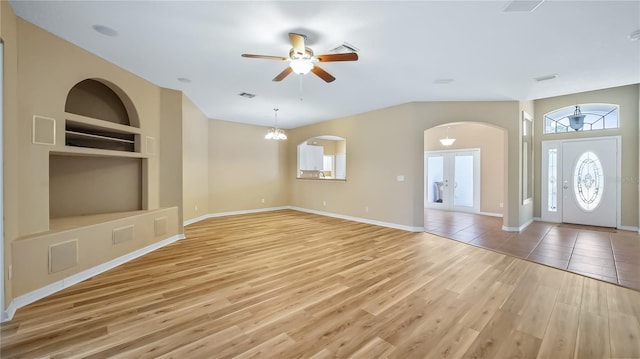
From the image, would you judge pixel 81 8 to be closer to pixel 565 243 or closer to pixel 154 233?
pixel 154 233

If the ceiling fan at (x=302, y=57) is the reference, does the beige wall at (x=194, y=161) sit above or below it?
below

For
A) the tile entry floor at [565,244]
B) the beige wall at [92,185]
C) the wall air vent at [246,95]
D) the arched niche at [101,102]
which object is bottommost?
the tile entry floor at [565,244]

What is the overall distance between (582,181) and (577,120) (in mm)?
1496

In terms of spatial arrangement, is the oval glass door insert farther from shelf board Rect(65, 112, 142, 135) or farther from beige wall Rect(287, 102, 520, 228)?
shelf board Rect(65, 112, 142, 135)

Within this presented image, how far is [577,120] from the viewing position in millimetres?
6199

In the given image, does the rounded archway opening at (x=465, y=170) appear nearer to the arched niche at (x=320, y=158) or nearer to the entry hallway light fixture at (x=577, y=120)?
the entry hallway light fixture at (x=577, y=120)

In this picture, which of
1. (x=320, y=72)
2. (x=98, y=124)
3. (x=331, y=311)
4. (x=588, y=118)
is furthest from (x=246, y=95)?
(x=588, y=118)

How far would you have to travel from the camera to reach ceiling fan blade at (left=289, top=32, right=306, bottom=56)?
2629 millimetres

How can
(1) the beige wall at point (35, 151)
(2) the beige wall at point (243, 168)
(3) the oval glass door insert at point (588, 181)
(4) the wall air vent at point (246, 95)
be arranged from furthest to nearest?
(2) the beige wall at point (243, 168), (3) the oval glass door insert at point (588, 181), (4) the wall air vent at point (246, 95), (1) the beige wall at point (35, 151)

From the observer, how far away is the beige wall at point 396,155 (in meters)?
5.64

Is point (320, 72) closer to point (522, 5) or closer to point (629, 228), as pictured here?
point (522, 5)

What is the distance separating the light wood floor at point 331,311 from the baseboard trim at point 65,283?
0.38ft

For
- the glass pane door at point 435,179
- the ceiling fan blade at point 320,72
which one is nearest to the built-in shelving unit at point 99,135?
the ceiling fan blade at point 320,72

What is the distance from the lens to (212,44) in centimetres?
314
